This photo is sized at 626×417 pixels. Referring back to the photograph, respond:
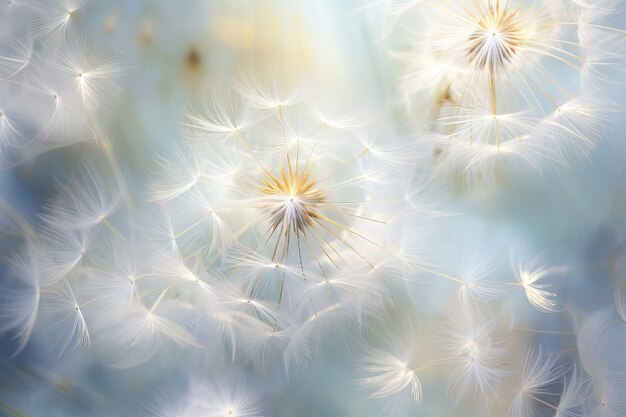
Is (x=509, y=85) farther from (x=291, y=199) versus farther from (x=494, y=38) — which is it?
(x=291, y=199)

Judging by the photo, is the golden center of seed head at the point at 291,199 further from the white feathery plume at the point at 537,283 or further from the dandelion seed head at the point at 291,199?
the white feathery plume at the point at 537,283

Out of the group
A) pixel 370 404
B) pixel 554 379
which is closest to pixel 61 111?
pixel 370 404

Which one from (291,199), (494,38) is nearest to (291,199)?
(291,199)

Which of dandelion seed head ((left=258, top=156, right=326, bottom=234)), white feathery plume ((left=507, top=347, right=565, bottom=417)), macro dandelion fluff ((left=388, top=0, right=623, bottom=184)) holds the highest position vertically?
macro dandelion fluff ((left=388, top=0, right=623, bottom=184))

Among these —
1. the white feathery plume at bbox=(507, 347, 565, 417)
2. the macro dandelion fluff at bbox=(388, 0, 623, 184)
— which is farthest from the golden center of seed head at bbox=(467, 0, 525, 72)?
the white feathery plume at bbox=(507, 347, 565, 417)

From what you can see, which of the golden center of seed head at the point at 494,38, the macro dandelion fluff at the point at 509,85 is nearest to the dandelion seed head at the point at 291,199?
the macro dandelion fluff at the point at 509,85

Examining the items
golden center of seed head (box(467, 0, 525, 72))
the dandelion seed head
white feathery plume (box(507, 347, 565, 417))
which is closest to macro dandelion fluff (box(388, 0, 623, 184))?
golden center of seed head (box(467, 0, 525, 72))

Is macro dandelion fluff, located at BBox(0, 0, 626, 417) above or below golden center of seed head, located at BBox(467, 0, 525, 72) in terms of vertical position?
below

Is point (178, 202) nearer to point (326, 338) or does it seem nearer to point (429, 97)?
point (326, 338)

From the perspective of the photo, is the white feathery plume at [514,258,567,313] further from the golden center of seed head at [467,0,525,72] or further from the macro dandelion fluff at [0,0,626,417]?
the golden center of seed head at [467,0,525,72]
